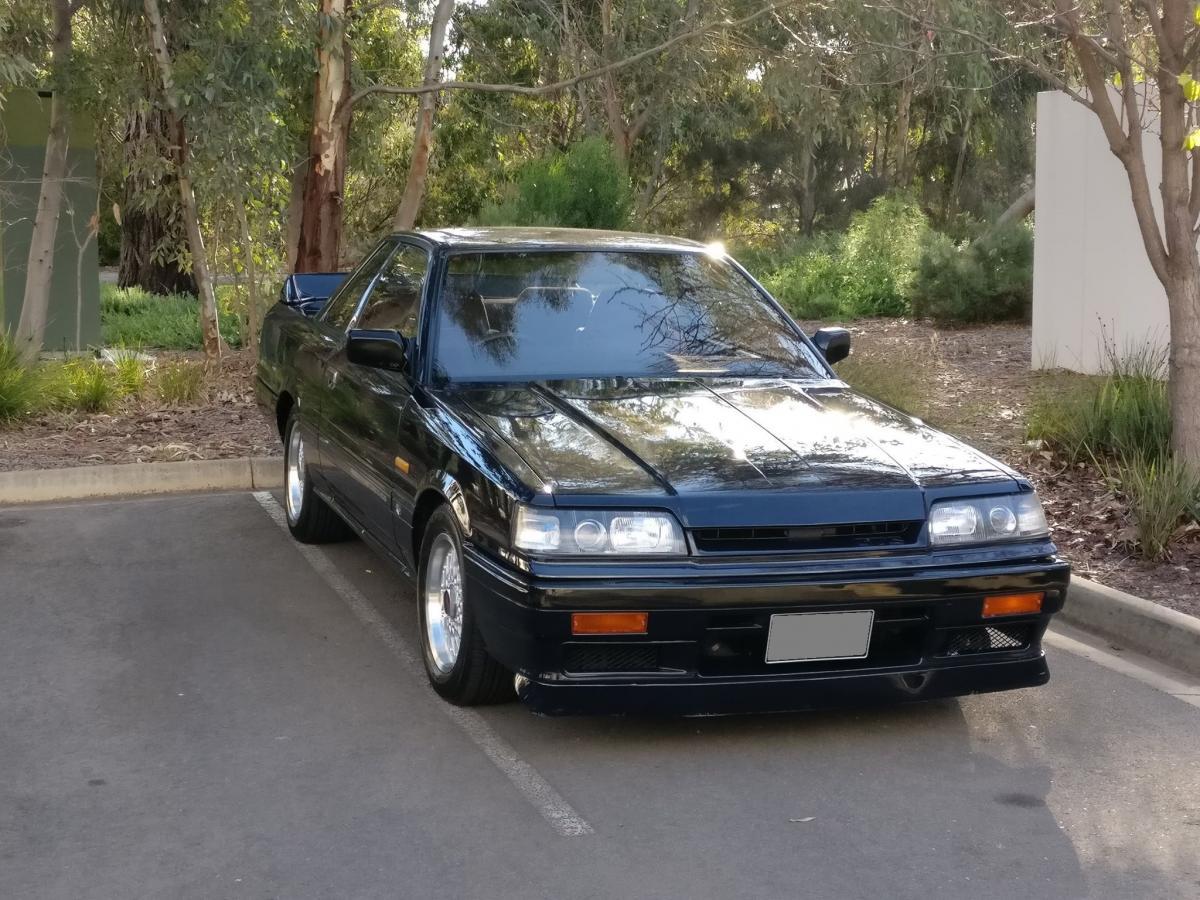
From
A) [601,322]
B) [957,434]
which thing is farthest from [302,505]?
[957,434]

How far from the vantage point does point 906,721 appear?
5.18 metres

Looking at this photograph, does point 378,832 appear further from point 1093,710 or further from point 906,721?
point 1093,710

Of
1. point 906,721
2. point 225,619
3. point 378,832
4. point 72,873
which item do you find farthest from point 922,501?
point 225,619

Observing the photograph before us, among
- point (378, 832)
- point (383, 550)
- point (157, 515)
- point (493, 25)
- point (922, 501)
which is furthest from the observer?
point (493, 25)

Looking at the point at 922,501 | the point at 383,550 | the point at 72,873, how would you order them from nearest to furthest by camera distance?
the point at 72,873 < the point at 922,501 < the point at 383,550

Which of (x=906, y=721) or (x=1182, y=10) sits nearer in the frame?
(x=906, y=721)

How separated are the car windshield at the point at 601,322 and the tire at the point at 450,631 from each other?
77 cm

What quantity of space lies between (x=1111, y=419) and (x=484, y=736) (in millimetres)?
4953

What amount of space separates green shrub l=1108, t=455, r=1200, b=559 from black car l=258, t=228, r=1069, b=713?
1972 mm

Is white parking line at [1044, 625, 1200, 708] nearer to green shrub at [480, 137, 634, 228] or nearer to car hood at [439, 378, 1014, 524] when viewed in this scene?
car hood at [439, 378, 1014, 524]

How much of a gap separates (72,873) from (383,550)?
7.58 ft

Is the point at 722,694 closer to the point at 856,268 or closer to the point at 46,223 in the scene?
the point at 46,223

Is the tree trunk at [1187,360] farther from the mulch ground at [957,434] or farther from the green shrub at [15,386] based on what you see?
the green shrub at [15,386]

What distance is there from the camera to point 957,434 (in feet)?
32.7
